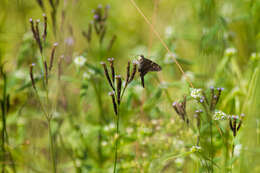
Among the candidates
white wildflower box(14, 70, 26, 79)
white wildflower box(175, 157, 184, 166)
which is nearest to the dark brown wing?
white wildflower box(175, 157, 184, 166)

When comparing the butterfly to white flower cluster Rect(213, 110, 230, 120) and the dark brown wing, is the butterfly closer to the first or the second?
the dark brown wing

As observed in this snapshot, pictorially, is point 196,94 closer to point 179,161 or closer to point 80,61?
point 179,161

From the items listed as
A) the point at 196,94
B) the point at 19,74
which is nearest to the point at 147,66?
the point at 196,94

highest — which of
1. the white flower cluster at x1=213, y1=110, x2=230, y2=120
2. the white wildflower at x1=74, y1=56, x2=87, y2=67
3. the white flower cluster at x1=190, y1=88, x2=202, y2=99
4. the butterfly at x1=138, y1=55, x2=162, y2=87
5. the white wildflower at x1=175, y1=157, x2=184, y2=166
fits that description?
the white wildflower at x1=74, y1=56, x2=87, y2=67

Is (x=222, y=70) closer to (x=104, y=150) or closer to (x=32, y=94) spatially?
(x=104, y=150)

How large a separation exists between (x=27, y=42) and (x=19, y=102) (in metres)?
0.35

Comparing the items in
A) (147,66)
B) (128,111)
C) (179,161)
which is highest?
(147,66)

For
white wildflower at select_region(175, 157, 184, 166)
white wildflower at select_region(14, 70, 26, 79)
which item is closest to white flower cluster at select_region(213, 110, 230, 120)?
white wildflower at select_region(175, 157, 184, 166)

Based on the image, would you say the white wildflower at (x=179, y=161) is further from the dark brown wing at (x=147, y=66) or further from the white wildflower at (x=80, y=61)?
the white wildflower at (x=80, y=61)

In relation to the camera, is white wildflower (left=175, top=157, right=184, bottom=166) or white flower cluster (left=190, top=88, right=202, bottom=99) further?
white wildflower (left=175, top=157, right=184, bottom=166)

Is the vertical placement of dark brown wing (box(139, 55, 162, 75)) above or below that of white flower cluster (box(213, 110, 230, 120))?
above

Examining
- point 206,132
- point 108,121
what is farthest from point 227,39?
point 108,121

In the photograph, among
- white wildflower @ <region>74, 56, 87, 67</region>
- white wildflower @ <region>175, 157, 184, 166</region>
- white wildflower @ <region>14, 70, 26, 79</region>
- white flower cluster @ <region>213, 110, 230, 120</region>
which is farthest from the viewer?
white wildflower @ <region>14, 70, 26, 79</region>

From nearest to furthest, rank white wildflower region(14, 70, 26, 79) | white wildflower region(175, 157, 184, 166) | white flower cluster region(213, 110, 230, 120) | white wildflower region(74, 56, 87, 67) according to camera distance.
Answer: white flower cluster region(213, 110, 230, 120), white wildflower region(175, 157, 184, 166), white wildflower region(74, 56, 87, 67), white wildflower region(14, 70, 26, 79)
